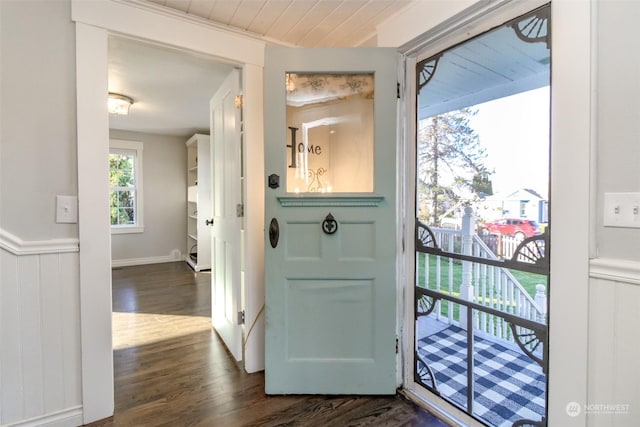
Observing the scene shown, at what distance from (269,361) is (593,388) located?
4.83ft

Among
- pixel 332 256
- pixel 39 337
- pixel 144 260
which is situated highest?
pixel 332 256

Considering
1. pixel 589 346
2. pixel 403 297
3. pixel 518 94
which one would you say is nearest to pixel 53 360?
pixel 403 297

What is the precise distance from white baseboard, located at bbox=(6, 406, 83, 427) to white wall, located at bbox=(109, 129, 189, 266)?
4.14 metres

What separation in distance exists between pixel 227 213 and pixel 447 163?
1623 millimetres

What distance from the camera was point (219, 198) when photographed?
2570 millimetres

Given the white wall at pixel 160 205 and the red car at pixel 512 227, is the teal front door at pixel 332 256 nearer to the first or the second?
the red car at pixel 512 227

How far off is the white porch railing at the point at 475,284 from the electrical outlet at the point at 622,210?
371 mm

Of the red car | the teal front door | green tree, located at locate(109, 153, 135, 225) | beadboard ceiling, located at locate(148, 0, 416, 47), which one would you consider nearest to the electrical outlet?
the red car

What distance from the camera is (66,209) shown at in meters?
1.49

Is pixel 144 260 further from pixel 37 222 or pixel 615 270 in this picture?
pixel 615 270

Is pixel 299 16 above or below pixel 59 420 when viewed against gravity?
above

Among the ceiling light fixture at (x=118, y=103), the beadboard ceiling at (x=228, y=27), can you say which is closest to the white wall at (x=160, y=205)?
the ceiling light fixture at (x=118, y=103)

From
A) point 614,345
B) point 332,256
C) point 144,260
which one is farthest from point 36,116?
point 144,260

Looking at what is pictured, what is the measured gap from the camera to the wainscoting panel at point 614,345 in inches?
38.5
